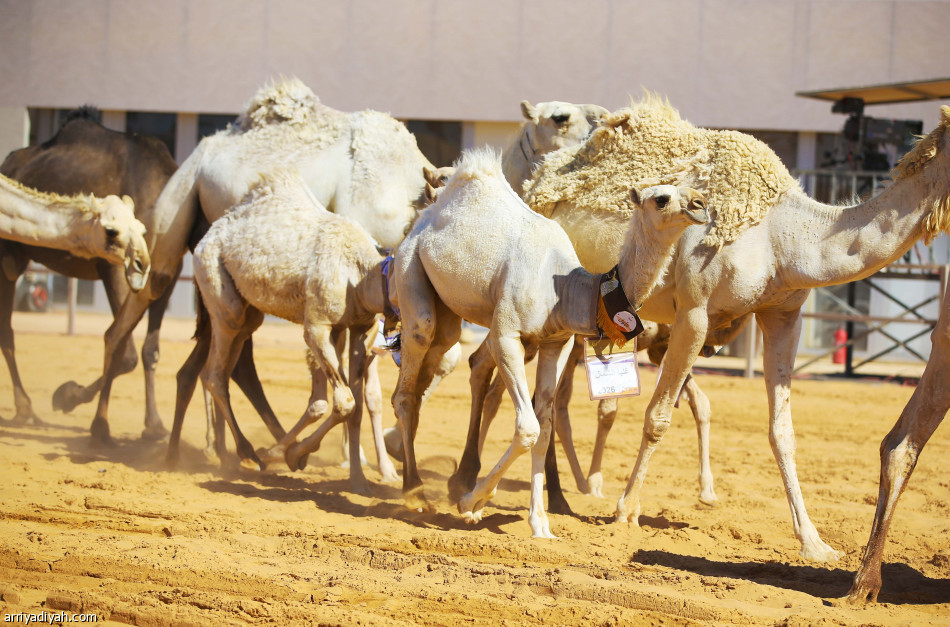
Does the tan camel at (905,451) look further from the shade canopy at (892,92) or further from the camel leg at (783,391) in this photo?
the shade canopy at (892,92)

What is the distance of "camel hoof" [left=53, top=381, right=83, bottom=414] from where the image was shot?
9.52 m

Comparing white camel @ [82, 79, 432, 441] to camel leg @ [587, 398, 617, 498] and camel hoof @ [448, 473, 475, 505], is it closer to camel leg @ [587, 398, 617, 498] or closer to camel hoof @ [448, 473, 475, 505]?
camel hoof @ [448, 473, 475, 505]

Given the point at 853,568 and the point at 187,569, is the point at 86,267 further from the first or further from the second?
the point at 853,568

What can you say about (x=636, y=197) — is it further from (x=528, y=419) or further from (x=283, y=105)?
(x=283, y=105)

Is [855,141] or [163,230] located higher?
[855,141]

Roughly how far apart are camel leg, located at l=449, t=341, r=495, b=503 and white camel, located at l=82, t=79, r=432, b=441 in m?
1.62

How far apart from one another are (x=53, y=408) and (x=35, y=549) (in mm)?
5361

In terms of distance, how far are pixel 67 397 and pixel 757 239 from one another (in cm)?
714

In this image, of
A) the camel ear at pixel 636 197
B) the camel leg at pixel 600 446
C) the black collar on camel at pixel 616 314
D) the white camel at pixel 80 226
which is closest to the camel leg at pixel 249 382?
the white camel at pixel 80 226

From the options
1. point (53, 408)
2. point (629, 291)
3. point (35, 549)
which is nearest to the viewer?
point (35, 549)

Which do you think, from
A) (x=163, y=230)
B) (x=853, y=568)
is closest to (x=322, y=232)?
(x=163, y=230)

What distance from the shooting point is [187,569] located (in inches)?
178

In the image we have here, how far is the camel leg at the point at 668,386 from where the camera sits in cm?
575

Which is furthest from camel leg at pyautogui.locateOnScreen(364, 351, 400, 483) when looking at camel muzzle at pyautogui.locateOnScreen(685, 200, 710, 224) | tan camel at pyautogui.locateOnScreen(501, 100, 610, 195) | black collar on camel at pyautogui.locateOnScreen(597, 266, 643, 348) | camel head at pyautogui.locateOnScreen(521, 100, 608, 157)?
camel muzzle at pyautogui.locateOnScreen(685, 200, 710, 224)
